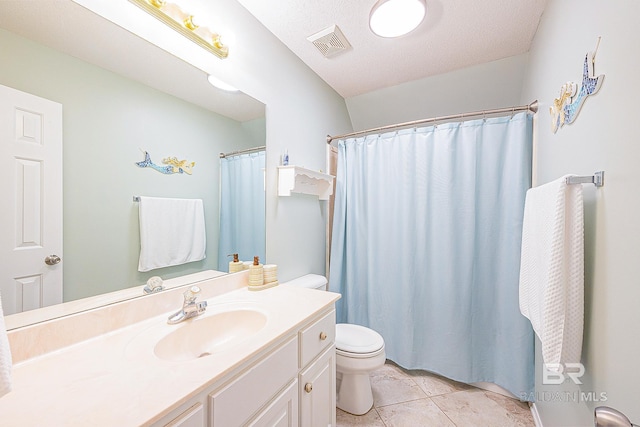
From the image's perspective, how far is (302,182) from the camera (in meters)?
1.79

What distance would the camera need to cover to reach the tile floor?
57.9 inches

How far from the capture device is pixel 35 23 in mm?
751

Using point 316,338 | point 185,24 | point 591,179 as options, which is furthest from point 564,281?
point 185,24

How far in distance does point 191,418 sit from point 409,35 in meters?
2.15

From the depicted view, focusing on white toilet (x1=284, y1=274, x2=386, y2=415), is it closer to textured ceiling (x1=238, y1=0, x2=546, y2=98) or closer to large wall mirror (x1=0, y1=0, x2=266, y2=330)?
large wall mirror (x1=0, y1=0, x2=266, y2=330)

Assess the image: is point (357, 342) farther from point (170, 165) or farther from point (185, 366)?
point (170, 165)

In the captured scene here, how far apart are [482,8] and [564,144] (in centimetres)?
95

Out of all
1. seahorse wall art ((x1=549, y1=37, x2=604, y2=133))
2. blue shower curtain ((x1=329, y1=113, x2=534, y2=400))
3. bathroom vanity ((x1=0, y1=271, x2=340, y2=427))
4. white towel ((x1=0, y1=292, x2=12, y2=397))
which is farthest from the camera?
blue shower curtain ((x1=329, y1=113, x2=534, y2=400))

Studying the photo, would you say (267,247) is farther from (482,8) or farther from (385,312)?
(482,8)

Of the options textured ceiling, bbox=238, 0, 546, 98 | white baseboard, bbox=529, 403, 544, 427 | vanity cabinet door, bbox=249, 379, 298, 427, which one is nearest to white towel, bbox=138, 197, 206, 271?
vanity cabinet door, bbox=249, 379, 298, 427

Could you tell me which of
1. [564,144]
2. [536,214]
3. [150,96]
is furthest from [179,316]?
[564,144]

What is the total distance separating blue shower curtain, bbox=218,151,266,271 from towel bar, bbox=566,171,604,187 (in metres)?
1.39

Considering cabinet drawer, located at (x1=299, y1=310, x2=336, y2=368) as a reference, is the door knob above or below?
above

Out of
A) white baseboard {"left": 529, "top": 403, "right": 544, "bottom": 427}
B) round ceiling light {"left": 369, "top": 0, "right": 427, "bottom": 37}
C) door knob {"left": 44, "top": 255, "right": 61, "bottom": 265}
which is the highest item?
round ceiling light {"left": 369, "top": 0, "right": 427, "bottom": 37}
